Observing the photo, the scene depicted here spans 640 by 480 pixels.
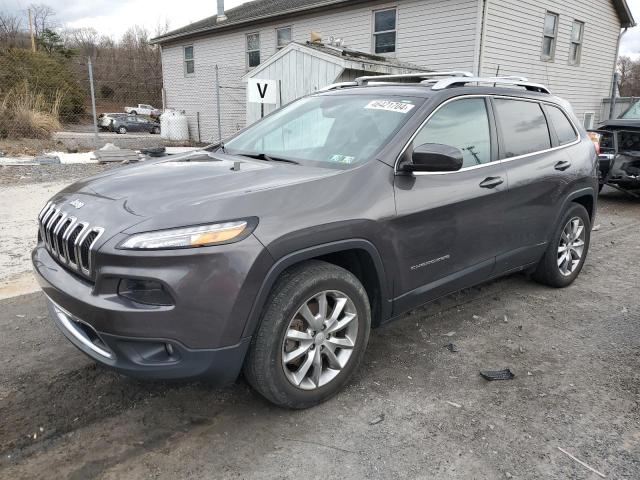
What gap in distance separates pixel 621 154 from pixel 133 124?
31.0 m

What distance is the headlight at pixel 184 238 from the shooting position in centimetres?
228

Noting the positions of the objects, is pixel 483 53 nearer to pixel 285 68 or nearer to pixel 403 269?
pixel 285 68

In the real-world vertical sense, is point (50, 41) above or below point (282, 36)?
above

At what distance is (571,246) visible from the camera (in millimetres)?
4715

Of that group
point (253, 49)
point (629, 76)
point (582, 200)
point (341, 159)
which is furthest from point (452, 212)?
point (629, 76)

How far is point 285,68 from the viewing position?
1373cm

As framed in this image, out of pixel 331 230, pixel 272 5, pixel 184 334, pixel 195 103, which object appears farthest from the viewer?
pixel 195 103

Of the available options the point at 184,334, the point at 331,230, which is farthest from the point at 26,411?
the point at 331,230

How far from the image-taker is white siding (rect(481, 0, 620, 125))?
13672 mm

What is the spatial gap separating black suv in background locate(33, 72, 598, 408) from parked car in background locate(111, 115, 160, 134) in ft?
106

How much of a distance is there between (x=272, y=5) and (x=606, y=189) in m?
13.9

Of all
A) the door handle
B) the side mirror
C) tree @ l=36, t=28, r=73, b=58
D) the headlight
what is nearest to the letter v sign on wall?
the door handle

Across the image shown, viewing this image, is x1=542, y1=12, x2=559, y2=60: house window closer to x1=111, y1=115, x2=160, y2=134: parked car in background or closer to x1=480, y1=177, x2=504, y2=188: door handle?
x1=480, y1=177, x2=504, y2=188: door handle

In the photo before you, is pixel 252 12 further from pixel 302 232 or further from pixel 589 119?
pixel 302 232
